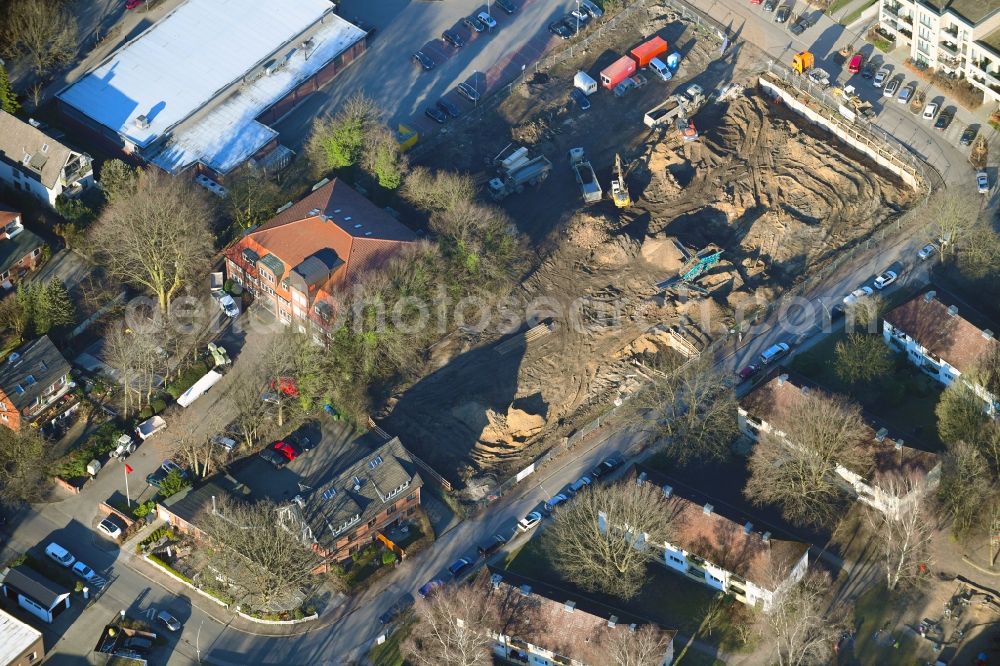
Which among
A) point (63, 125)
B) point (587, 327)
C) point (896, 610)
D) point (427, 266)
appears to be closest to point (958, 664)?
point (896, 610)

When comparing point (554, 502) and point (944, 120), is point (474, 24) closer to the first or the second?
point (944, 120)

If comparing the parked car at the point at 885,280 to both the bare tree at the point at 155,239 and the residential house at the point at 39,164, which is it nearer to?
the bare tree at the point at 155,239

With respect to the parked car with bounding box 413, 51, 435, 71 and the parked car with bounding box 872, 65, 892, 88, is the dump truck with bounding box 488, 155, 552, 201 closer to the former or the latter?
the parked car with bounding box 413, 51, 435, 71

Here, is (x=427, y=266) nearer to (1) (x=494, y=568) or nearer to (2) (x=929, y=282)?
(1) (x=494, y=568)

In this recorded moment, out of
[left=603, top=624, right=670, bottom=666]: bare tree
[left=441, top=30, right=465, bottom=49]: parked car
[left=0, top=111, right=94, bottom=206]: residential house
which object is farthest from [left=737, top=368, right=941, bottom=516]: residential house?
[left=0, top=111, right=94, bottom=206]: residential house

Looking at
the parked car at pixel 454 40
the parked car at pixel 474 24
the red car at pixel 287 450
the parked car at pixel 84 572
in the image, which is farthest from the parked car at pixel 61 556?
the parked car at pixel 474 24
